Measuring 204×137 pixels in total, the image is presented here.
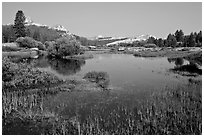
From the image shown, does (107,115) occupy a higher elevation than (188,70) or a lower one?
lower

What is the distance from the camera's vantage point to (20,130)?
1261 cm

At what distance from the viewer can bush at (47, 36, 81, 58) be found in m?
68.1

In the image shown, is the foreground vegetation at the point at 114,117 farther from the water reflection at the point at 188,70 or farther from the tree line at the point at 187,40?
the tree line at the point at 187,40

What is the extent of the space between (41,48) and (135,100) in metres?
84.1

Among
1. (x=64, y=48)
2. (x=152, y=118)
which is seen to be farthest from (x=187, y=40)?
(x=152, y=118)

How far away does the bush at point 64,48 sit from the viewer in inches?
2682

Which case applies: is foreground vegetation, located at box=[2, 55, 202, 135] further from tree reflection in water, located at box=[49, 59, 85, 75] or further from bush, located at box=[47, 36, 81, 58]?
bush, located at box=[47, 36, 81, 58]

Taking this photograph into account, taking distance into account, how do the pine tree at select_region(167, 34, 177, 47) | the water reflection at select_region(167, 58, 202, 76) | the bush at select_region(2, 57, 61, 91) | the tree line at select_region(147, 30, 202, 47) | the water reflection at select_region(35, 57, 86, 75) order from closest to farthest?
1. the bush at select_region(2, 57, 61, 91)
2. the water reflection at select_region(167, 58, 202, 76)
3. the water reflection at select_region(35, 57, 86, 75)
4. the tree line at select_region(147, 30, 202, 47)
5. the pine tree at select_region(167, 34, 177, 47)

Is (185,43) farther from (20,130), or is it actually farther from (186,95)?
(20,130)

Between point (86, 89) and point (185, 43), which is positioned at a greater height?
point (185, 43)

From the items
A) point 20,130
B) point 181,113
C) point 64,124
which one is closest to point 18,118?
point 20,130

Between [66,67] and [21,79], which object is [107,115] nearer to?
[21,79]

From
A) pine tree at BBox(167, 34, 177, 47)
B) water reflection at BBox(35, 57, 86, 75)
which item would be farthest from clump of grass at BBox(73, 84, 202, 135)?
pine tree at BBox(167, 34, 177, 47)

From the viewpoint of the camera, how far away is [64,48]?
6838cm
